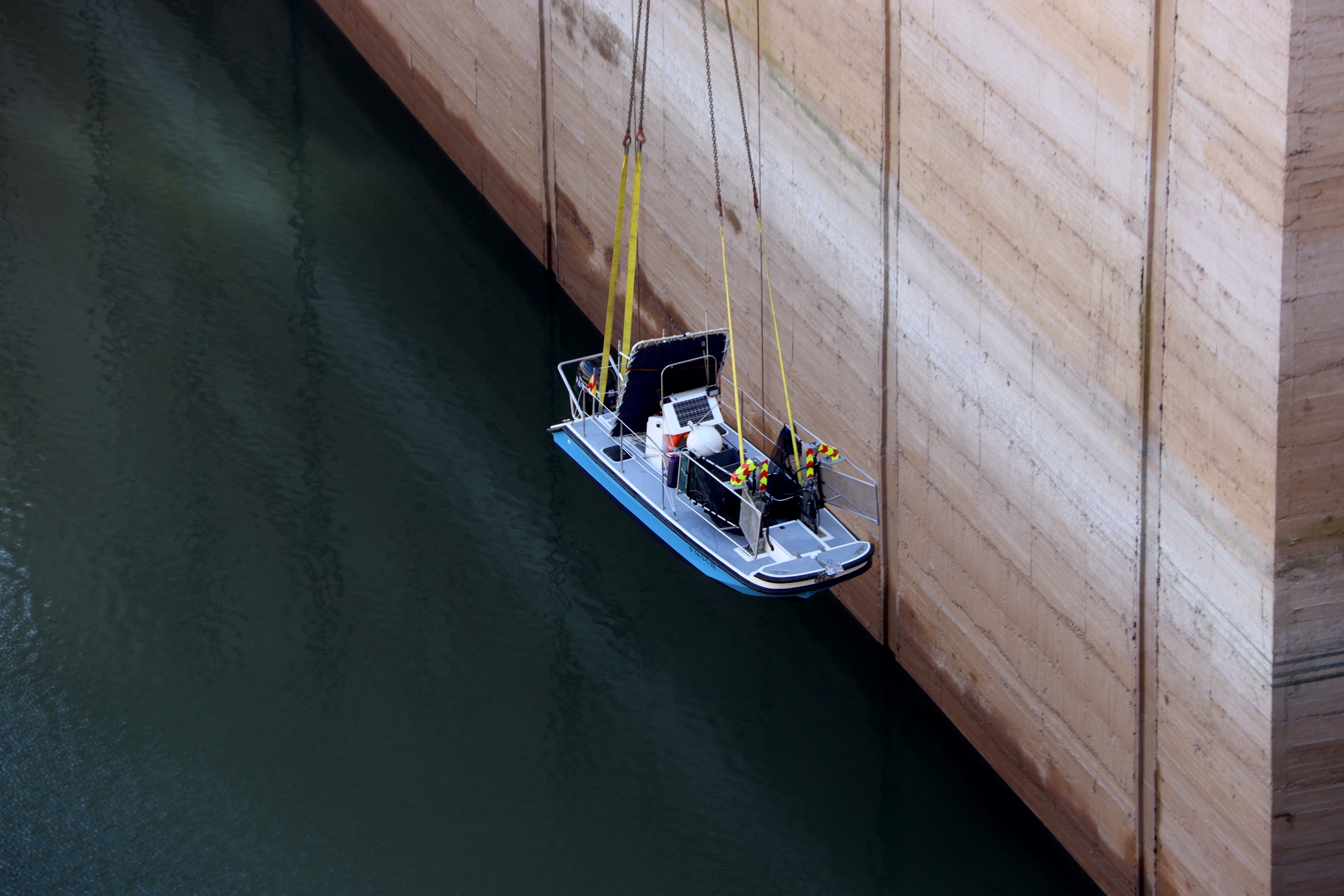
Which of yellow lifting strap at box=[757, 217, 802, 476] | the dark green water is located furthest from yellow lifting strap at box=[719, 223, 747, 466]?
the dark green water

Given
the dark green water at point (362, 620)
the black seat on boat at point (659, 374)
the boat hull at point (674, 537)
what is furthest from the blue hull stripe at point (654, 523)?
the dark green water at point (362, 620)

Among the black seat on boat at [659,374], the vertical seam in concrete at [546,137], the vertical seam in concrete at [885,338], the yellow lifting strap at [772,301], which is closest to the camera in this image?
the vertical seam in concrete at [885,338]

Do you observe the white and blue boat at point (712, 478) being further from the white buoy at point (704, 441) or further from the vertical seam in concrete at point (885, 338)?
the vertical seam in concrete at point (885, 338)

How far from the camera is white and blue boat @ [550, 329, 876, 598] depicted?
1792 cm

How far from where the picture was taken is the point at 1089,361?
15.6 meters

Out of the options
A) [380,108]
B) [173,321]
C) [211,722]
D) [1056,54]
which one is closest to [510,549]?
[211,722]

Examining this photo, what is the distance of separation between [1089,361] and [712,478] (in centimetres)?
492

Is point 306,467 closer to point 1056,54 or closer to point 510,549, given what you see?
point 510,549

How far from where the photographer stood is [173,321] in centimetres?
2634

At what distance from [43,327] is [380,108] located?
10651 millimetres

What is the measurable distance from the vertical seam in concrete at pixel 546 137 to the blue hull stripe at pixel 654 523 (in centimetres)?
920

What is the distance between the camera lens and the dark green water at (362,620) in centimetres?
1744

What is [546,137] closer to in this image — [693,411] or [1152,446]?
[693,411]

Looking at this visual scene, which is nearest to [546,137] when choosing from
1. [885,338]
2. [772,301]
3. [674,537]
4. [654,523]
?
[772,301]
